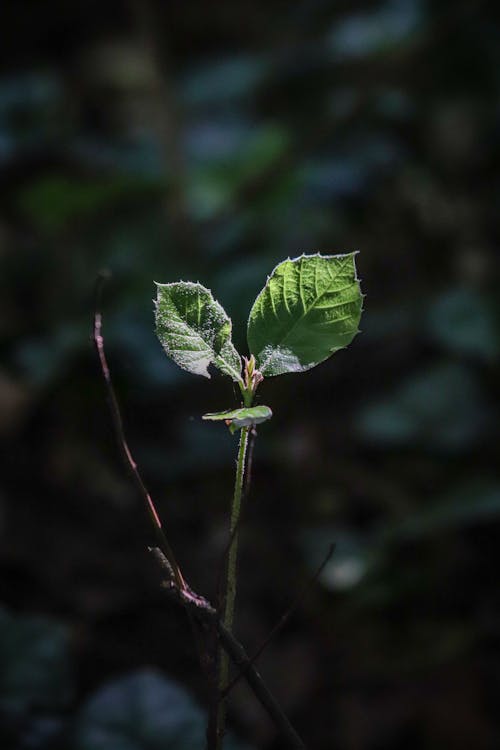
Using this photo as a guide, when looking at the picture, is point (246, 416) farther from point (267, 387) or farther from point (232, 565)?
point (267, 387)

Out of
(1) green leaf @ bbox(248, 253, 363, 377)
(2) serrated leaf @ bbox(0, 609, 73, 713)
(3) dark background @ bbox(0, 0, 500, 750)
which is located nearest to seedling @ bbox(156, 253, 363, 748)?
(1) green leaf @ bbox(248, 253, 363, 377)

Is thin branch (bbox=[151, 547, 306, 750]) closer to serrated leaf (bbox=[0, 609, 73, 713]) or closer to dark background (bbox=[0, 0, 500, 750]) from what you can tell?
dark background (bbox=[0, 0, 500, 750])

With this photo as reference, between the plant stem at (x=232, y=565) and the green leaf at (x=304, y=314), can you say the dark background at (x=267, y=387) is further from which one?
the green leaf at (x=304, y=314)

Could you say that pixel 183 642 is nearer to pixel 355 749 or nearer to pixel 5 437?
pixel 355 749

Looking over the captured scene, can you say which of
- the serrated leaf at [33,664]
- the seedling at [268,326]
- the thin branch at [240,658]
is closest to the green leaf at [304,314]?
the seedling at [268,326]

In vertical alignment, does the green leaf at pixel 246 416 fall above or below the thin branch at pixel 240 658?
above

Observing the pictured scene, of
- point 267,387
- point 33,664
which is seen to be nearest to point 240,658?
point 33,664

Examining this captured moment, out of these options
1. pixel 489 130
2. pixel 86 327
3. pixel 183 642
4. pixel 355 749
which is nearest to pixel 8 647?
pixel 183 642
